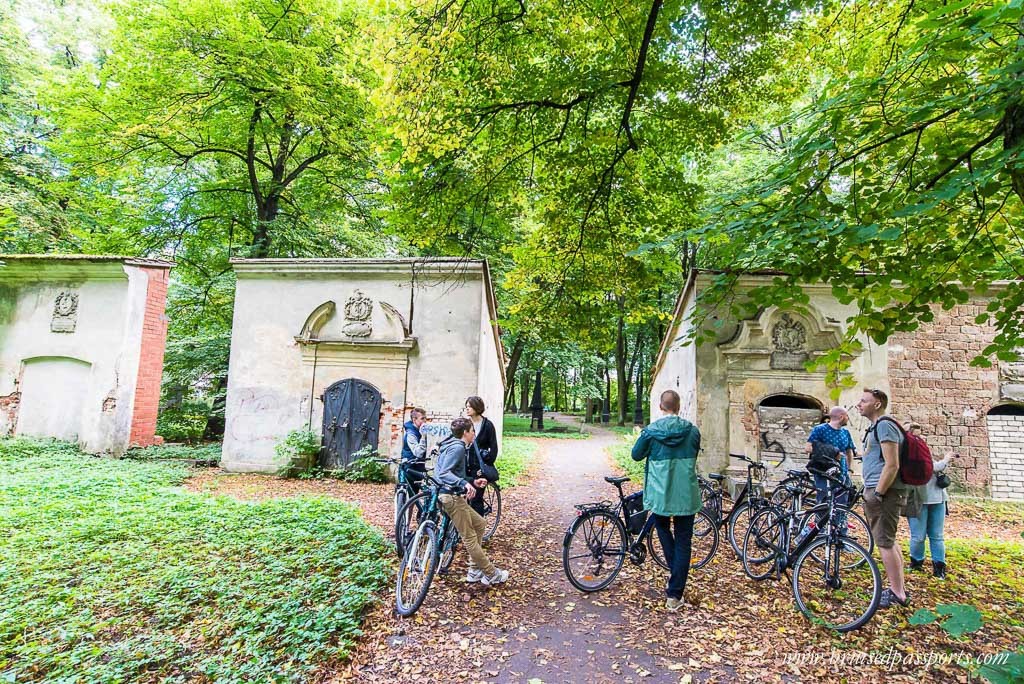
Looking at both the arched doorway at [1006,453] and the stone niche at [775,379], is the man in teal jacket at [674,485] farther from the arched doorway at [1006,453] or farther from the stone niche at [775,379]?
the arched doorway at [1006,453]

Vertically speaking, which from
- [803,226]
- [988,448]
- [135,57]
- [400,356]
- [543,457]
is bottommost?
[543,457]

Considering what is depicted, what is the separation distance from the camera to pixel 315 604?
4020 millimetres

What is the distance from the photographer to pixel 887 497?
4.01m

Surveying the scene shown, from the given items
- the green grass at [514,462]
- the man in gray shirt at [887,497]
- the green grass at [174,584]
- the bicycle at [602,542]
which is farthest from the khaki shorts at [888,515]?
the green grass at [514,462]

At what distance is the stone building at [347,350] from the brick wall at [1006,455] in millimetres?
9987

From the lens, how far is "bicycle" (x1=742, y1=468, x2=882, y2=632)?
4129 millimetres

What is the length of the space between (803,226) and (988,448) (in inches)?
351

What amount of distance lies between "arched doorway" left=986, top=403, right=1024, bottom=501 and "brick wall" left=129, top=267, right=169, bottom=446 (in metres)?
17.6

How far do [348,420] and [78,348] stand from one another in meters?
6.56

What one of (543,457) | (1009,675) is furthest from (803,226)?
(543,457)

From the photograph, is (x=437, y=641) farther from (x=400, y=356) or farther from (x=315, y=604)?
(x=400, y=356)

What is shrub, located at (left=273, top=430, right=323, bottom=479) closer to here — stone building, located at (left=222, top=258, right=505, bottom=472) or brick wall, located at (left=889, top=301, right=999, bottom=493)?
stone building, located at (left=222, top=258, right=505, bottom=472)

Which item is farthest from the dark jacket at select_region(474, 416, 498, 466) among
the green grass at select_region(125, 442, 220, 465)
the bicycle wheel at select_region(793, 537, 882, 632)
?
the green grass at select_region(125, 442, 220, 465)

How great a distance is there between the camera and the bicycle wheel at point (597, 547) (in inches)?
193
